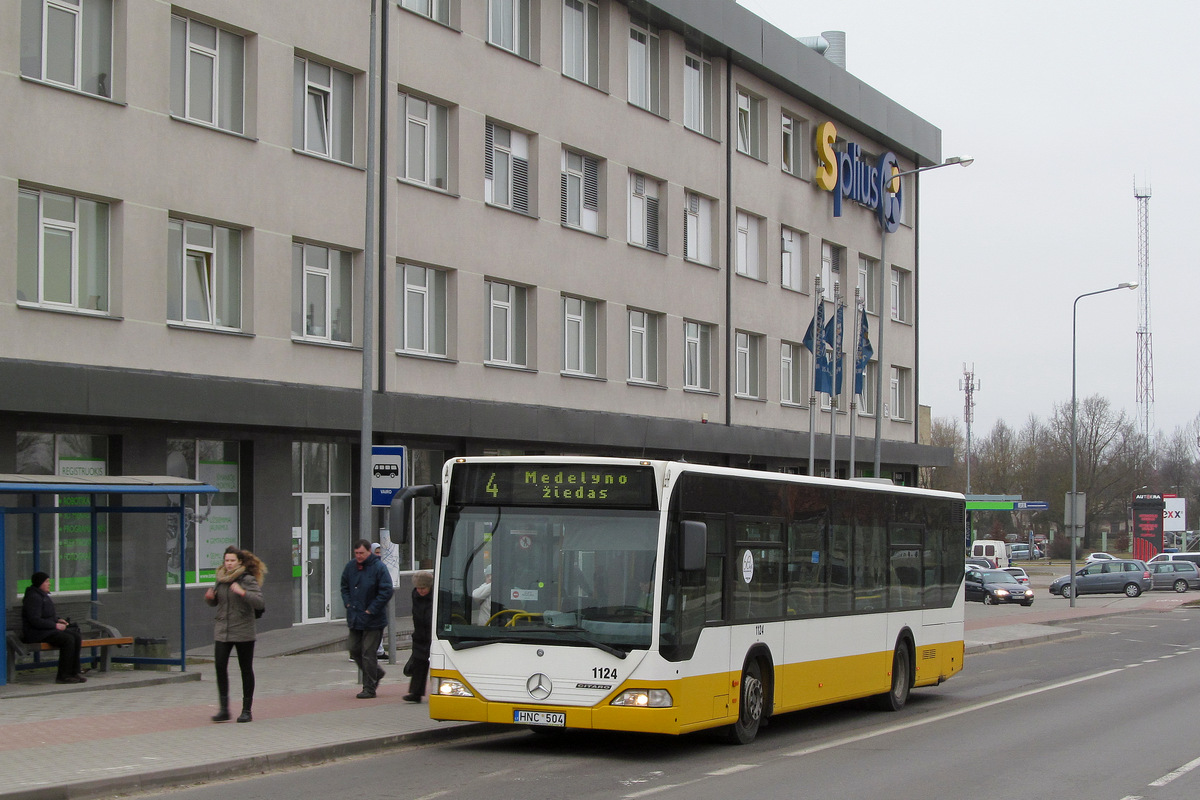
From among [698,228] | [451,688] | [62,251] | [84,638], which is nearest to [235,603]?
[451,688]

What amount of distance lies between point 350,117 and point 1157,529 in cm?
6310

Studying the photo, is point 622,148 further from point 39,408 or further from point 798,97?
point 39,408

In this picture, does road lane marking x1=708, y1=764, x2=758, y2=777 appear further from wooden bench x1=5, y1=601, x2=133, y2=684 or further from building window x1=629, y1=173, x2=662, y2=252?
building window x1=629, y1=173, x2=662, y2=252

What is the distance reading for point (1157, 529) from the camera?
247 ft

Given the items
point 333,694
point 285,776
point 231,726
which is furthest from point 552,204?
point 285,776

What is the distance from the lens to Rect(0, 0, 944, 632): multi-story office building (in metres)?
19.7

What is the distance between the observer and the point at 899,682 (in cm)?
1677

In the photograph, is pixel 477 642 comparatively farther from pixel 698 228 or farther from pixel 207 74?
pixel 698 228

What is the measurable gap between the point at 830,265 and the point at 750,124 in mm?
6408

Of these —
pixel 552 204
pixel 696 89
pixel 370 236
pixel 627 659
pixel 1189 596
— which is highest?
pixel 696 89

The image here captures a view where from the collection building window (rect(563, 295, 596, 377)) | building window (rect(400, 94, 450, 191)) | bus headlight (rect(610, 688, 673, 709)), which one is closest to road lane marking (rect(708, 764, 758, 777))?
bus headlight (rect(610, 688, 673, 709))

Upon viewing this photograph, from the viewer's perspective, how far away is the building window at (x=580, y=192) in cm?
3020

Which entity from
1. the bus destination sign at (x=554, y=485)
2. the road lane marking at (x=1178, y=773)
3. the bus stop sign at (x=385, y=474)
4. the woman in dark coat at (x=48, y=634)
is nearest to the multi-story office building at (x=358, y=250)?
the bus stop sign at (x=385, y=474)

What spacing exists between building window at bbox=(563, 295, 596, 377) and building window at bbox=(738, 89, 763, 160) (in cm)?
896
